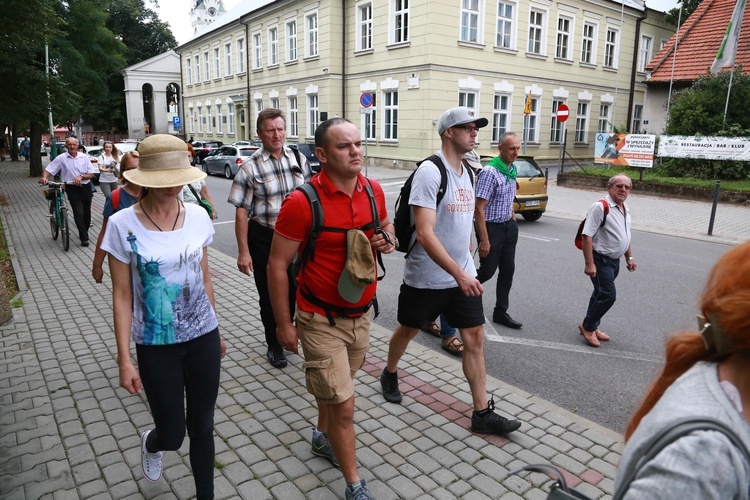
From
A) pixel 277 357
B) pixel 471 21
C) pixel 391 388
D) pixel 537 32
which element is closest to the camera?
pixel 391 388

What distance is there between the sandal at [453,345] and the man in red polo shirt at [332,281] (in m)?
2.36

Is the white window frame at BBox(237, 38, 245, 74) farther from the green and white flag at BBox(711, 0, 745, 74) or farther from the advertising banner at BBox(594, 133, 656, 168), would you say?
the green and white flag at BBox(711, 0, 745, 74)

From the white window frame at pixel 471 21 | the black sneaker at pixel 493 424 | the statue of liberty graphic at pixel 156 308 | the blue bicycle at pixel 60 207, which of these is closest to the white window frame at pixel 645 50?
the white window frame at pixel 471 21

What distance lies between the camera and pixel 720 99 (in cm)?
1823

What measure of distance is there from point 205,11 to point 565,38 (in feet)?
183

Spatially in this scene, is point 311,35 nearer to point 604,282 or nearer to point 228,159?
point 228,159

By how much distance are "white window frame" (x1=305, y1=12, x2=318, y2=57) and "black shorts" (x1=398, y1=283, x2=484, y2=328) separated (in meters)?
28.2

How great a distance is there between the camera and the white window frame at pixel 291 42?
1273 inches

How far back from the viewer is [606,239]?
5.33 m

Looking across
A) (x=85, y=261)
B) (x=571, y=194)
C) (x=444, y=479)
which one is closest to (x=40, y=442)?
(x=444, y=479)

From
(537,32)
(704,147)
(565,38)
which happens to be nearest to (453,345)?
(704,147)

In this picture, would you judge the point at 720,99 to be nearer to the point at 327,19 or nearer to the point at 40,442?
the point at 327,19

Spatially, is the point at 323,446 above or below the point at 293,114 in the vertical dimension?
below

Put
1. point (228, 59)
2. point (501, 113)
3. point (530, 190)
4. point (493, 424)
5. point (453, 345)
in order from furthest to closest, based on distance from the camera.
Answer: point (228, 59) < point (501, 113) < point (530, 190) < point (453, 345) < point (493, 424)
